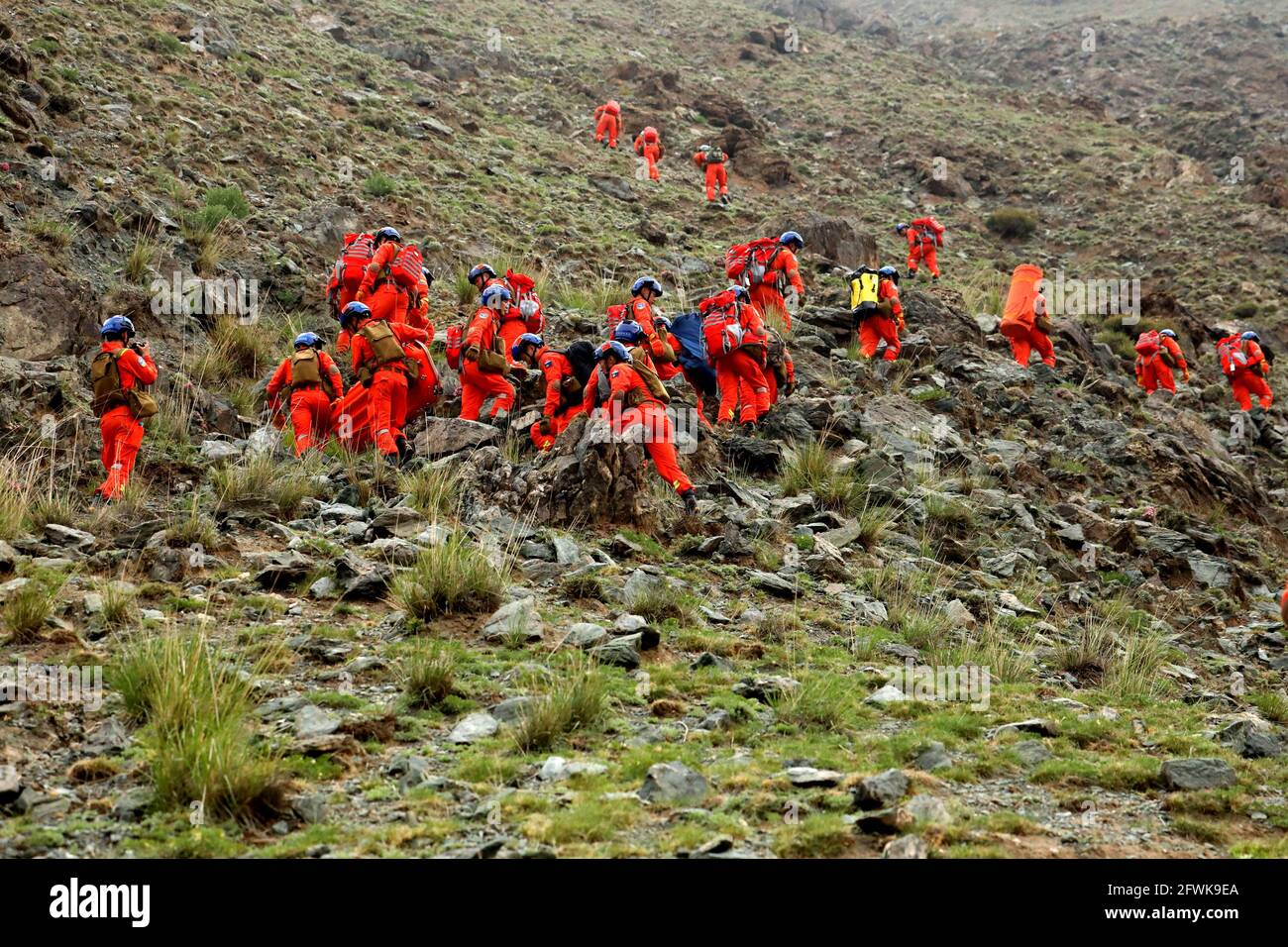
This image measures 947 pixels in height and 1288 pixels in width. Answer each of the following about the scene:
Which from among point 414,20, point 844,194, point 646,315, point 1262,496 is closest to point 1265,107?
point 844,194

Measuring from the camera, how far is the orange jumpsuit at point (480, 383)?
11523mm

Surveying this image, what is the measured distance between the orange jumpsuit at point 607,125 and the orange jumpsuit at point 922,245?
9.44 m

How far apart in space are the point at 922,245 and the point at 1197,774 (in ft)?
60.0

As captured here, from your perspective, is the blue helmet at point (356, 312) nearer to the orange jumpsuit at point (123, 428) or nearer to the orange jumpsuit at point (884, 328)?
the orange jumpsuit at point (123, 428)

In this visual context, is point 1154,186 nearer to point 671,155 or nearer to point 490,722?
point 671,155

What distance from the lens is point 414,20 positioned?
34.9 metres

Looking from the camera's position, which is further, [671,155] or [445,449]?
[671,155]

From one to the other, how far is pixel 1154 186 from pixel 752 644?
31.0m

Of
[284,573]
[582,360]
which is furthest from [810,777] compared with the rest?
[582,360]

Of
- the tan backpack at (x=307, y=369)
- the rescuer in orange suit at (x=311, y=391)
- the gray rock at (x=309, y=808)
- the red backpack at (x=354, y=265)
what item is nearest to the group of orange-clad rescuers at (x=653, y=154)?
the red backpack at (x=354, y=265)

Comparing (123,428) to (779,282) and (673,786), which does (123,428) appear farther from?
(779,282)

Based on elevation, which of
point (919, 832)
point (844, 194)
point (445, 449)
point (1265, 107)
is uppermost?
point (1265, 107)
